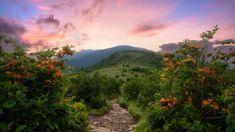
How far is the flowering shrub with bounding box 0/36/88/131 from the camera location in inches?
295

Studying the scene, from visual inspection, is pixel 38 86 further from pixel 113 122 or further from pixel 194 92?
pixel 113 122

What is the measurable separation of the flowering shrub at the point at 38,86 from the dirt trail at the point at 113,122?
6.25 m

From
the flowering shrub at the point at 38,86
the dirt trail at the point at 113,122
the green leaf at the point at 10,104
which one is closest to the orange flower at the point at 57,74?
the flowering shrub at the point at 38,86

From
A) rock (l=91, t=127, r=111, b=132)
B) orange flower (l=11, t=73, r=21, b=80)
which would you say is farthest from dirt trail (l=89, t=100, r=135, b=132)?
orange flower (l=11, t=73, r=21, b=80)

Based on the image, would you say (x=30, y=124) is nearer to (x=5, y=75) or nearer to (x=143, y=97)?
(x=5, y=75)

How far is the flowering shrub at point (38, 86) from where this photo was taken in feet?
24.6

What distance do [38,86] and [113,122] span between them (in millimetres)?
9996

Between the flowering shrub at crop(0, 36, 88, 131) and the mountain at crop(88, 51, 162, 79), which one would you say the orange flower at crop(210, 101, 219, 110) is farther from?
the mountain at crop(88, 51, 162, 79)

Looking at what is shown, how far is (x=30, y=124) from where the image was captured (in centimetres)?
748

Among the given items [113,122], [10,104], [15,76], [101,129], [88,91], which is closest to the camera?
[10,104]

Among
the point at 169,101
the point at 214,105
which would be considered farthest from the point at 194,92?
the point at 214,105

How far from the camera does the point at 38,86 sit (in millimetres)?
8750

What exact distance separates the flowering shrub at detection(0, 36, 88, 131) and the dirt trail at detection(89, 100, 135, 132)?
20.5ft

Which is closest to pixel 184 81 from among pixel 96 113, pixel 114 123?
pixel 114 123
